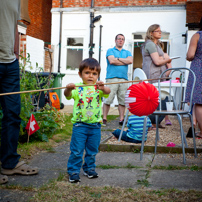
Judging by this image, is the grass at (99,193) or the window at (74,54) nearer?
the grass at (99,193)

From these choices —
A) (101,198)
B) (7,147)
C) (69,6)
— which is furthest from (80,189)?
(69,6)

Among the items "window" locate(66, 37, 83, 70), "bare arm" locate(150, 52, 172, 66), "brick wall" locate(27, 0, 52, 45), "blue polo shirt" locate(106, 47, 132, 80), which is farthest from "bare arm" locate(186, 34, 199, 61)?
"brick wall" locate(27, 0, 52, 45)

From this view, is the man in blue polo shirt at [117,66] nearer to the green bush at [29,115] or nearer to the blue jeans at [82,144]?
the green bush at [29,115]

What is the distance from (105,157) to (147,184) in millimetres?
1044

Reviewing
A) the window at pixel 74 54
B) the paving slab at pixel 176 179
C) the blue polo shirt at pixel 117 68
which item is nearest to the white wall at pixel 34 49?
the window at pixel 74 54

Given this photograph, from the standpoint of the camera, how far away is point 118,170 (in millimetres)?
2896

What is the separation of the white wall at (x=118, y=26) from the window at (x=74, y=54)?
0.74 ft

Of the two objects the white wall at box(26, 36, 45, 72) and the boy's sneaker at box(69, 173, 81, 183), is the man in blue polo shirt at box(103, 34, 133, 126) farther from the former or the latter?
the white wall at box(26, 36, 45, 72)

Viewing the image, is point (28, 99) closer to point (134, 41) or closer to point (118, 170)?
point (118, 170)

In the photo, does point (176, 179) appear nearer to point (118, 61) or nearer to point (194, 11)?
point (118, 61)

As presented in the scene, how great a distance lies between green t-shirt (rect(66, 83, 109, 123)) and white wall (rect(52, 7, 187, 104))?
8274 millimetres

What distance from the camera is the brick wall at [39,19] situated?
42.7ft

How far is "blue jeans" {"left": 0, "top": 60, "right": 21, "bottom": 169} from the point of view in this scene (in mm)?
2699

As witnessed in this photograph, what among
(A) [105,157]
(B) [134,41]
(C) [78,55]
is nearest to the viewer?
(A) [105,157]
